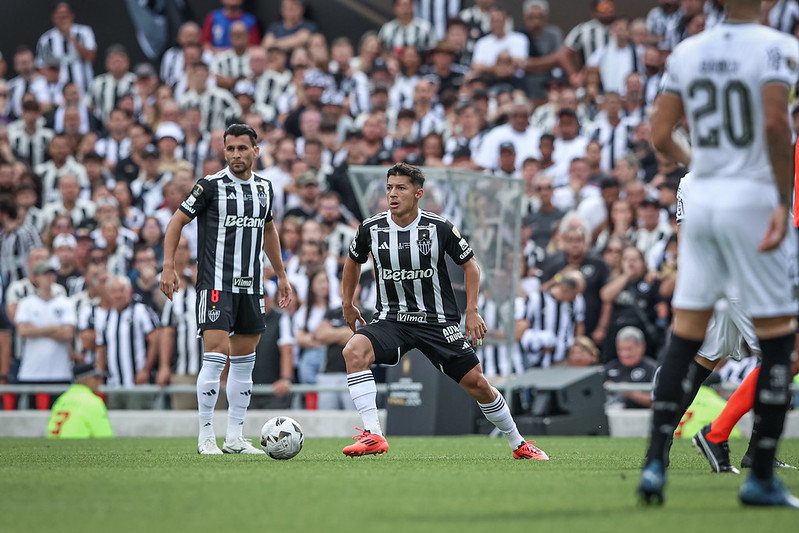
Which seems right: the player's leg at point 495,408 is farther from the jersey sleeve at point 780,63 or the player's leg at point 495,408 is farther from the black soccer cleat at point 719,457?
the jersey sleeve at point 780,63

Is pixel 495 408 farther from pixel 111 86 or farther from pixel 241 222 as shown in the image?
pixel 111 86

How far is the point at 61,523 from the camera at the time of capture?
4.85 metres

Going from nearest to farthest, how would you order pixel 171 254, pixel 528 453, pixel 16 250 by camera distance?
pixel 528 453 < pixel 171 254 < pixel 16 250

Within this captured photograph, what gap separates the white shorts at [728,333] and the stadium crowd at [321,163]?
636cm

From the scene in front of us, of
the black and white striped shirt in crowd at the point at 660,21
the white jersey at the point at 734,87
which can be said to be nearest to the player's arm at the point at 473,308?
the white jersey at the point at 734,87

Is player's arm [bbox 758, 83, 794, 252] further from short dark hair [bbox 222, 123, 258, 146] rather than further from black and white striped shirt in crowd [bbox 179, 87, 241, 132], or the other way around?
black and white striped shirt in crowd [bbox 179, 87, 241, 132]

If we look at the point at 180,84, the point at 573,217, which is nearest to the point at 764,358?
the point at 573,217

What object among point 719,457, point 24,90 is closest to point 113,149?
point 24,90

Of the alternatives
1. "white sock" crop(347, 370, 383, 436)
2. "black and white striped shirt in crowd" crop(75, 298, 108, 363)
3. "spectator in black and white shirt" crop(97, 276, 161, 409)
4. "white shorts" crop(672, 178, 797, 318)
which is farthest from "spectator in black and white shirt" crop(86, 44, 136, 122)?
"white shorts" crop(672, 178, 797, 318)

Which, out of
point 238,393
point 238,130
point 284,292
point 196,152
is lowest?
point 238,393

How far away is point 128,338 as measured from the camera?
50.7 ft

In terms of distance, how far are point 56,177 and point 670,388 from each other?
15.0m

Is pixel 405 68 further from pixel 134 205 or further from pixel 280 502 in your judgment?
pixel 280 502

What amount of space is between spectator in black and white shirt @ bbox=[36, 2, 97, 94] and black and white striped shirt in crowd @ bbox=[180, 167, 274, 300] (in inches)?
499
